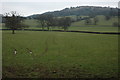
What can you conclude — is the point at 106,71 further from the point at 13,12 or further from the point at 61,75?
the point at 13,12

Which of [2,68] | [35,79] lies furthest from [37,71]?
[2,68]

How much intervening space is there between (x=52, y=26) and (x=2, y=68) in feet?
333

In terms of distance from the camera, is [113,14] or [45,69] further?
[113,14]

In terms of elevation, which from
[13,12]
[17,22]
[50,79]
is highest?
[13,12]

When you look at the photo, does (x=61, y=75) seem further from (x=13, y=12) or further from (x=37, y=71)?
(x=13, y=12)

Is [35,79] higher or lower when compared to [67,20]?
lower

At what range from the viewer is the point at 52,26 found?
114 m

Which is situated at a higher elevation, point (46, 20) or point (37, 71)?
point (46, 20)

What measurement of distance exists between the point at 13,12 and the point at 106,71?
207 ft

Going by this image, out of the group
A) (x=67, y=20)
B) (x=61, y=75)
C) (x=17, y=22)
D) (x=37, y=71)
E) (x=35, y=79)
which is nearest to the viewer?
(x=35, y=79)

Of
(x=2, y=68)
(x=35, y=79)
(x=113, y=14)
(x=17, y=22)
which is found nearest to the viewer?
(x=35, y=79)

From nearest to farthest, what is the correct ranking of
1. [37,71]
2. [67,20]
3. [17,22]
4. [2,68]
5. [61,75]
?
[61,75]
[37,71]
[2,68]
[17,22]
[67,20]

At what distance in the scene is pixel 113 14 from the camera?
153250 millimetres

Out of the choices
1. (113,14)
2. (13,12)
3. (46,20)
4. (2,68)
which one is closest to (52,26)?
(46,20)
